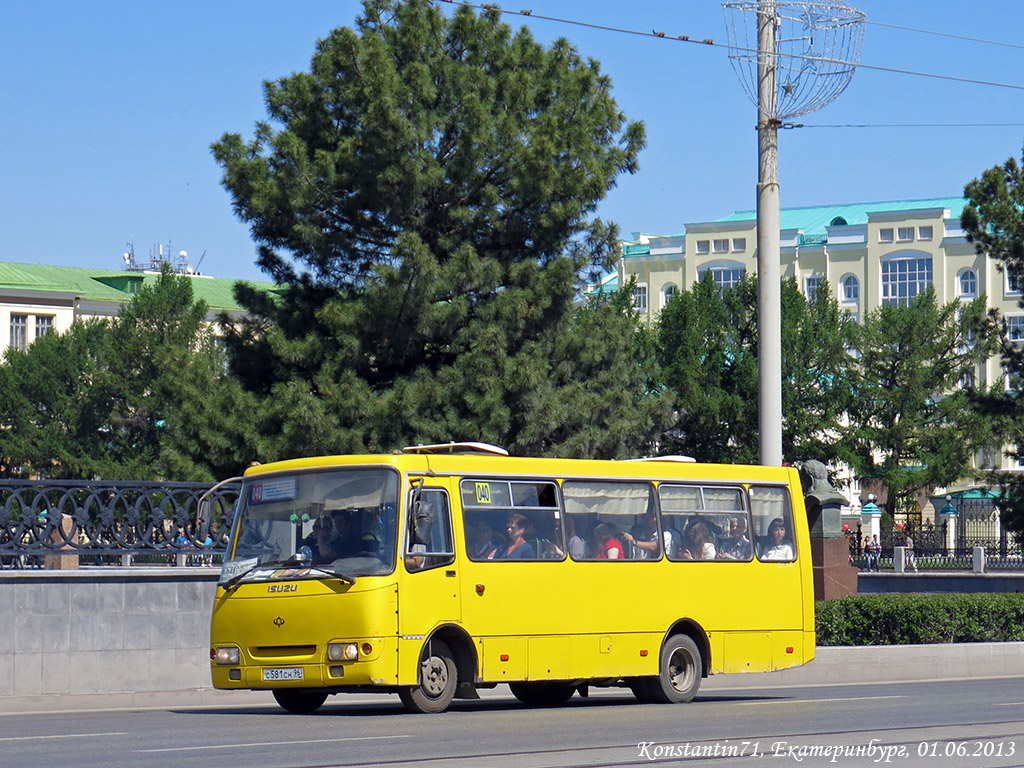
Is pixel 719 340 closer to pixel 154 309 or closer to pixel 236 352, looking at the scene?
pixel 154 309

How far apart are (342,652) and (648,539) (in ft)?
13.9

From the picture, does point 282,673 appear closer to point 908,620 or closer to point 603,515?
point 603,515

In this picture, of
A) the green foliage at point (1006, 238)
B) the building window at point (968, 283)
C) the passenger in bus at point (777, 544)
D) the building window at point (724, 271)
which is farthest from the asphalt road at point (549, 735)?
the building window at point (724, 271)

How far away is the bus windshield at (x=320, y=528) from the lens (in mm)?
14711

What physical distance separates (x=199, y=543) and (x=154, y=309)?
48139 mm

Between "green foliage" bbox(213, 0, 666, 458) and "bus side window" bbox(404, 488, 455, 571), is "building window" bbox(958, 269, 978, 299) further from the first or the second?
"bus side window" bbox(404, 488, 455, 571)

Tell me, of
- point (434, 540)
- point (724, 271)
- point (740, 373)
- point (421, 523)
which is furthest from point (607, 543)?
point (724, 271)

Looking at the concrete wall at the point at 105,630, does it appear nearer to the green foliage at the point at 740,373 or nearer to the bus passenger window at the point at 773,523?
the bus passenger window at the point at 773,523

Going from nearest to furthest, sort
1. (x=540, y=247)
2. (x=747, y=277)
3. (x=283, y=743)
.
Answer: (x=283, y=743)
(x=540, y=247)
(x=747, y=277)

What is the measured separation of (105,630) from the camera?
17594 mm

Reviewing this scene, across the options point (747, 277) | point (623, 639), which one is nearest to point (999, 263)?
point (623, 639)

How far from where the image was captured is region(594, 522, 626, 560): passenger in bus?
54.9 ft

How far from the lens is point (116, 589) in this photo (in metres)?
17.7

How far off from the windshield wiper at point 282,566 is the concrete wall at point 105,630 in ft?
9.84
